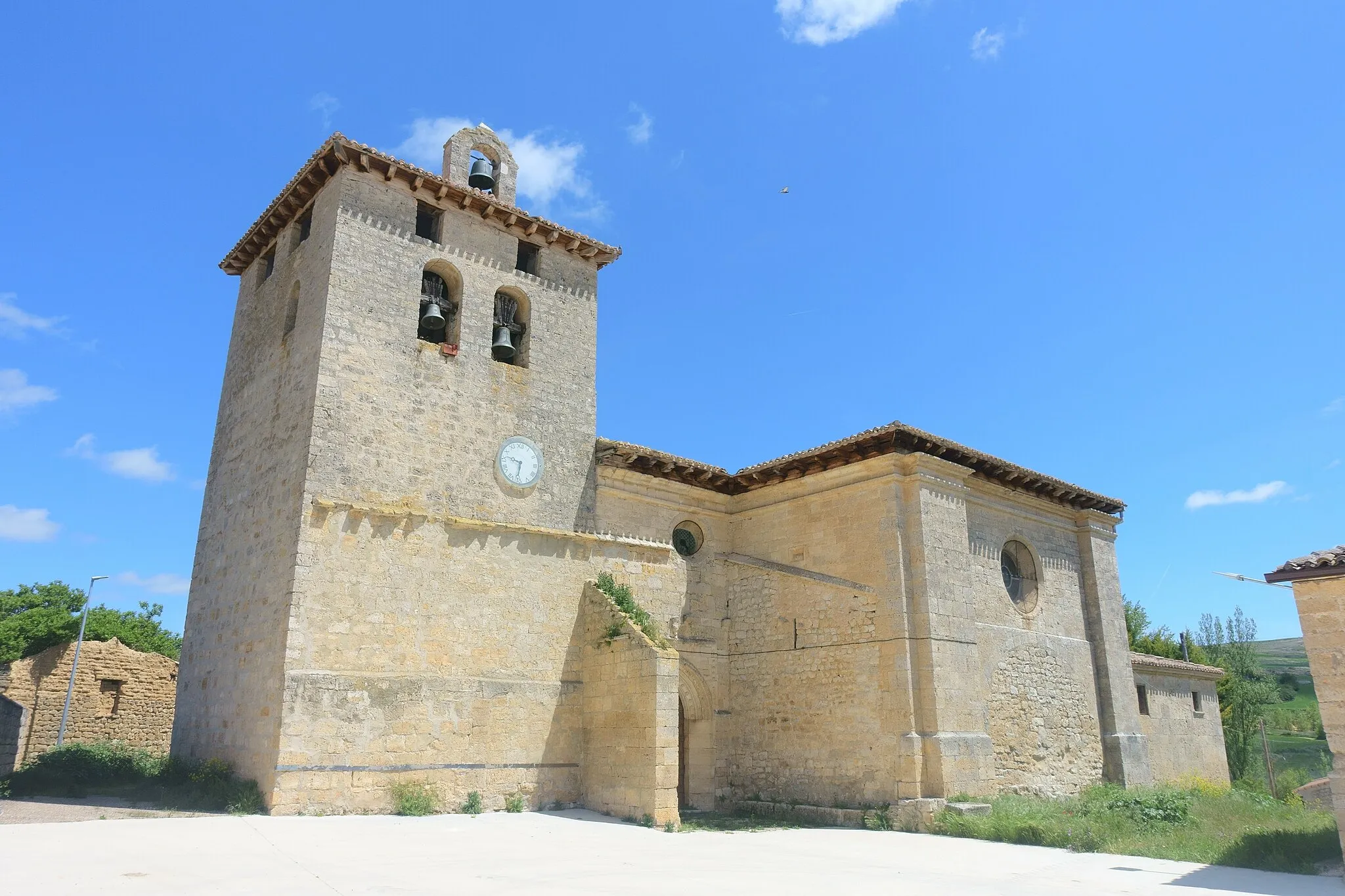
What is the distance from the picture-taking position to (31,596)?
91.2 feet

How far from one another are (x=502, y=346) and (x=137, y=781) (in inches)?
358

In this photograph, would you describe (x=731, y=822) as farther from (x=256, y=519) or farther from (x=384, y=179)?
(x=384, y=179)

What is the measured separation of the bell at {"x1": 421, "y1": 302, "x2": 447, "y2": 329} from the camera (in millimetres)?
14258

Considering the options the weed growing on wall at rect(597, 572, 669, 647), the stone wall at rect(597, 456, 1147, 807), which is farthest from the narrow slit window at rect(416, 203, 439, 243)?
the weed growing on wall at rect(597, 572, 669, 647)

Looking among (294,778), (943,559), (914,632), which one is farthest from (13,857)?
(943,559)

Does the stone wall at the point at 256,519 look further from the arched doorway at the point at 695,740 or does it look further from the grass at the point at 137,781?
the arched doorway at the point at 695,740

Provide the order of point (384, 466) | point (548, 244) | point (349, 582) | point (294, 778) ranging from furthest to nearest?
point (548, 244) < point (384, 466) < point (349, 582) < point (294, 778)

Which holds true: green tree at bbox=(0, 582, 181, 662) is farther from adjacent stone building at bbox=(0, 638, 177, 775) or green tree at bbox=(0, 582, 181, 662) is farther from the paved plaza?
the paved plaza

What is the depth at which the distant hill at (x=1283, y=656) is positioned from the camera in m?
56.9

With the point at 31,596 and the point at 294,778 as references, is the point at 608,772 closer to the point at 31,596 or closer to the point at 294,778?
the point at 294,778

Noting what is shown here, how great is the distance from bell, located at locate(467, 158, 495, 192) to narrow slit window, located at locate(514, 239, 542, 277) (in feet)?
4.12

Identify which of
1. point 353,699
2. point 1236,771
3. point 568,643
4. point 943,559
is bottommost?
point 1236,771

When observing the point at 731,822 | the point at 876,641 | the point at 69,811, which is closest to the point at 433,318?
the point at 69,811

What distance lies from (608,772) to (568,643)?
7.11 feet
